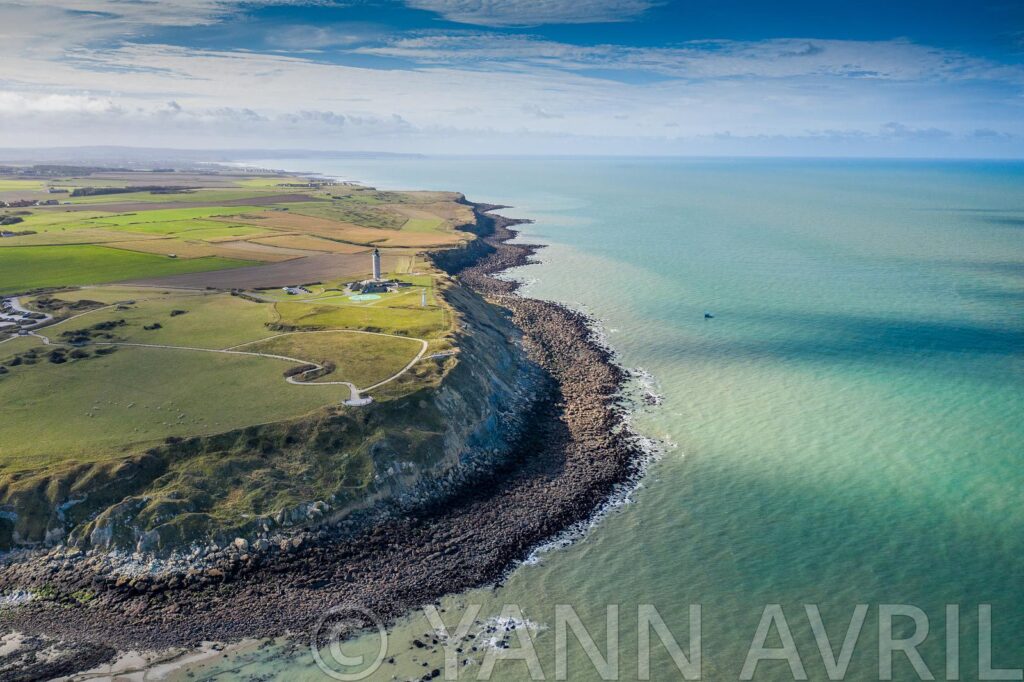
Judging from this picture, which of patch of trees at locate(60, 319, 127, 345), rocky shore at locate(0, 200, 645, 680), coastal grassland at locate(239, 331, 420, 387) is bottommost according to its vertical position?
rocky shore at locate(0, 200, 645, 680)

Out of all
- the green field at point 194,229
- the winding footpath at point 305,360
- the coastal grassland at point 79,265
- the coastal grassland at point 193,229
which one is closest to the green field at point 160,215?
the coastal grassland at point 193,229

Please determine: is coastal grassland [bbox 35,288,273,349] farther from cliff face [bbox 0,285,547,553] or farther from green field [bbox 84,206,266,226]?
green field [bbox 84,206,266,226]

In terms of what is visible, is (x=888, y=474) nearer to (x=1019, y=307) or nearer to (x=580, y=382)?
(x=580, y=382)

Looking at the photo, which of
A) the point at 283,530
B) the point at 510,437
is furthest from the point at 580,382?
the point at 283,530

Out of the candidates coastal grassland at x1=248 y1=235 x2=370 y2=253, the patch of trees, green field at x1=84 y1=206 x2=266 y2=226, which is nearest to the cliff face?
the patch of trees

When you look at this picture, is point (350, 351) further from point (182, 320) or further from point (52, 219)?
point (52, 219)

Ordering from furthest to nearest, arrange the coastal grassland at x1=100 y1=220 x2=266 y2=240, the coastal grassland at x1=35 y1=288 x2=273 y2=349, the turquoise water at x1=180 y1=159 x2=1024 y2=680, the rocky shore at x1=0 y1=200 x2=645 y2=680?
the coastal grassland at x1=100 y1=220 x2=266 y2=240 < the coastal grassland at x1=35 y1=288 x2=273 y2=349 < the turquoise water at x1=180 y1=159 x2=1024 y2=680 < the rocky shore at x1=0 y1=200 x2=645 y2=680

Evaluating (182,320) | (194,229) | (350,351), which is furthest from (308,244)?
(350,351)
